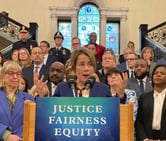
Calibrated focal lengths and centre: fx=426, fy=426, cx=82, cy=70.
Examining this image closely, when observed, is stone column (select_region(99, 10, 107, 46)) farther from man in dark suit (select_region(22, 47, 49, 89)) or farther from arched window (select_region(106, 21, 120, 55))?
man in dark suit (select_region(22, 47, 49, 89))

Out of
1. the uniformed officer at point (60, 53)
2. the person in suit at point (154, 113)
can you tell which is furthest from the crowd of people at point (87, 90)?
the uniformed officer at point (60, 53)

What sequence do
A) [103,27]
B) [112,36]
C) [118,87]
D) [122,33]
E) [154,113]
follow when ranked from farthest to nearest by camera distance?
[112,36] < [103,27] < [122,33] < [118,87] < [154,113]

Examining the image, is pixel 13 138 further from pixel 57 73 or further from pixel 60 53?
pixel 60 53

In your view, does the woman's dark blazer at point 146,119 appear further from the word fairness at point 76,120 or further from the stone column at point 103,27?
the stone column at point 103,27

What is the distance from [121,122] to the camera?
260 cm

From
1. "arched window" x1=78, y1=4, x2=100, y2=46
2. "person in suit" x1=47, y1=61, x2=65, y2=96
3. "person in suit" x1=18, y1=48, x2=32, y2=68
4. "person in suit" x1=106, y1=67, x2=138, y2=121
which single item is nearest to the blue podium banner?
"person in suit" x1=106, y1=67, x2=138, y2=121

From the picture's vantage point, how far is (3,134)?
3.44m

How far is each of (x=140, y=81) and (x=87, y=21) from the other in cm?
1002

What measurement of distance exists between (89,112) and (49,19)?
42.1ft

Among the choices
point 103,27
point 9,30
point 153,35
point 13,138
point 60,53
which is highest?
point 103,27

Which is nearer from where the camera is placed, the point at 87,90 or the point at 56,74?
the point at 87,90

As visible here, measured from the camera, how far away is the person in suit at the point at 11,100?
3682 millimetres

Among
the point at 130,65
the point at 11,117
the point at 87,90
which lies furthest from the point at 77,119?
the point at 130,65

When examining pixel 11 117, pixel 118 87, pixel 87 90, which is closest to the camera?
pixel 87 90
